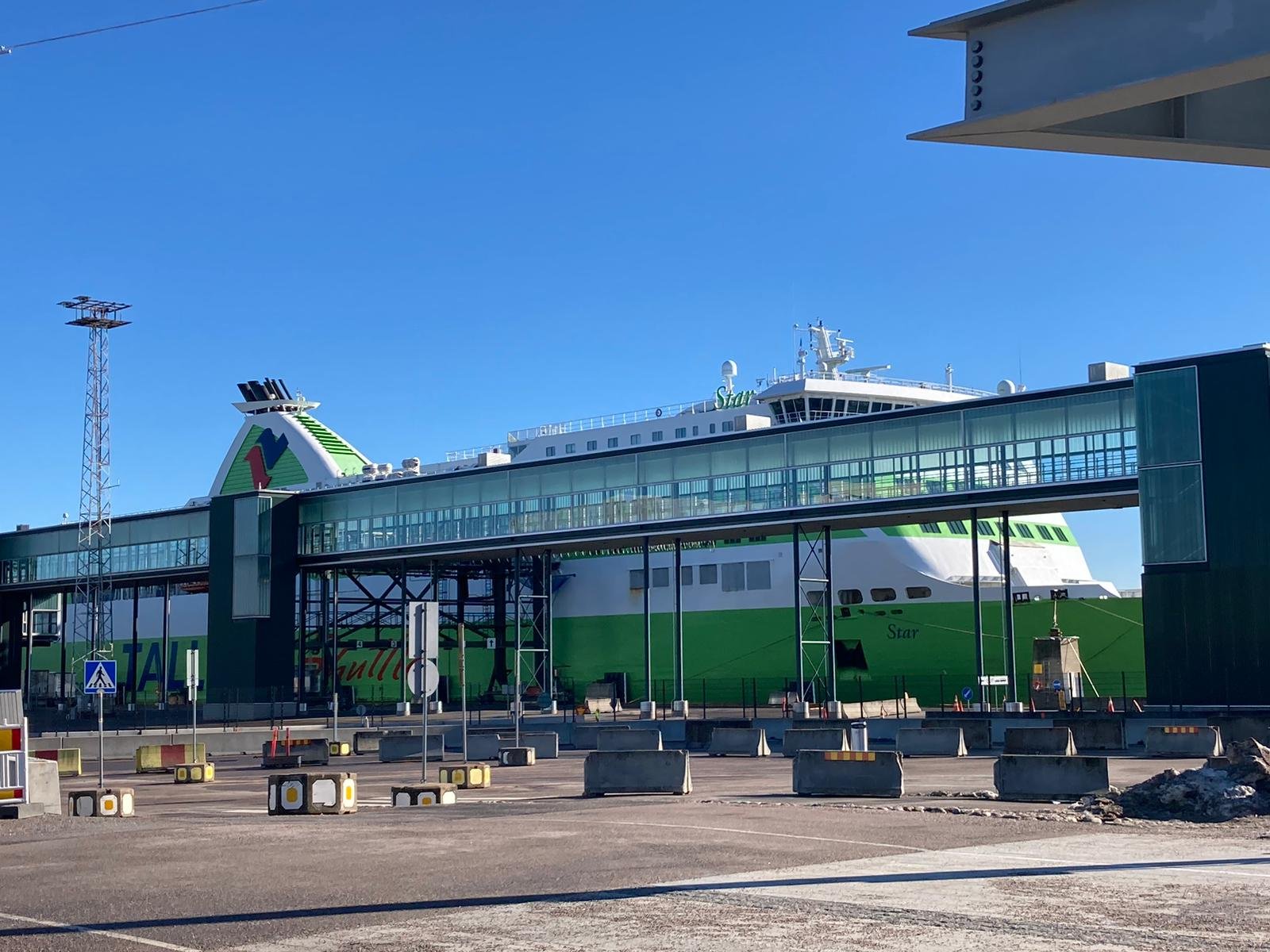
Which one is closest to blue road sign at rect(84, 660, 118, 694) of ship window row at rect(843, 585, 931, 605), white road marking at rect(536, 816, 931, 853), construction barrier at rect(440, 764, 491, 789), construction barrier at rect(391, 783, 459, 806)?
construction barrier at rect(440, 764, 491, 789)

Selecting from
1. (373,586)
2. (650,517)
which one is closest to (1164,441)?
(650,517)

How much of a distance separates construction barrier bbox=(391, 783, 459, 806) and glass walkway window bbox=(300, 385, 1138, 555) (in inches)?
1039

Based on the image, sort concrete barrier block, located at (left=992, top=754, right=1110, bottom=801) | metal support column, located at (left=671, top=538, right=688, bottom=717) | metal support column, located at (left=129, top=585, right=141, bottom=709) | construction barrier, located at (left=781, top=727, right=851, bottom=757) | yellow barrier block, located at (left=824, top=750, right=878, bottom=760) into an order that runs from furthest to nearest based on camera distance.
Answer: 1. metal support column, located at (left=129, top=585, right=141, bottom=709)
2. metal support column, located at (left=671, top=538, right=688, bottom=717)
3. construction barrier, located at (left=781, top=727, right=851, bottom=757)
4. yellow barrier block, located at (left=824, top=750, right=878, bottom=760)
5. concrete barrier block, located at (left=992, top=754, right=1110, bottom=801)

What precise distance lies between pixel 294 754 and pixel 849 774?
17889 mm

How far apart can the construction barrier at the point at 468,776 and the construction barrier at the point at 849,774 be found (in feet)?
19.0

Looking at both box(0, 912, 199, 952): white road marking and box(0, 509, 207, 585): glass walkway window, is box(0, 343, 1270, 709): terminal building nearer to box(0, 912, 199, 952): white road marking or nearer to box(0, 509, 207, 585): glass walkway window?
box(0, 509, 207, 585): glass walkway window

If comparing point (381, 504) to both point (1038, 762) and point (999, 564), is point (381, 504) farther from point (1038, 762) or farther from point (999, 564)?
point (1038, 762)

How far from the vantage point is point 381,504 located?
6119 cm

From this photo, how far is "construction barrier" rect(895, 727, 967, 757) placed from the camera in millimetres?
31031

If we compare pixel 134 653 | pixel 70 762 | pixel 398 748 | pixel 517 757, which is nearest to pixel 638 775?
pixel 517 757

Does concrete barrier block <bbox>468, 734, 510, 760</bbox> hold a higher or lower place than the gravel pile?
lower

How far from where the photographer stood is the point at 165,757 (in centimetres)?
3409

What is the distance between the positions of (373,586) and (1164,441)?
47994mm

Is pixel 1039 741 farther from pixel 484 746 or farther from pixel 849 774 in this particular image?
pixel 484 746
